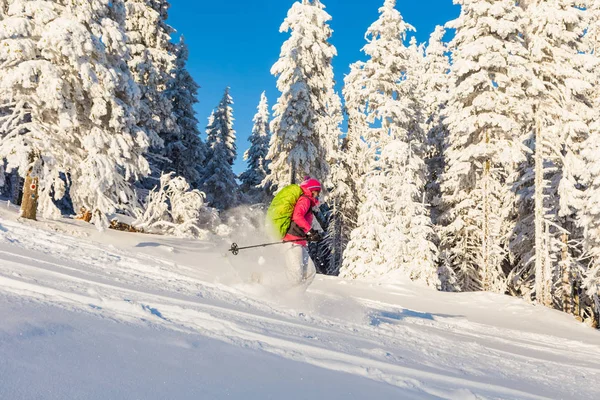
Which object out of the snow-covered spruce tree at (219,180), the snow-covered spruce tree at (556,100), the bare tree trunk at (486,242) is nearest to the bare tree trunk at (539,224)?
the snow-covered spruce tree at (556,100)

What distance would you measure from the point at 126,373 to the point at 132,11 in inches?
990

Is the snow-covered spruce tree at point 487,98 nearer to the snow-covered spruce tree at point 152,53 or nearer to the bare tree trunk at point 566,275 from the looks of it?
the bare tree trunk at point 566,275

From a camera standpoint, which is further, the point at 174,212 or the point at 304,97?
the point at 304,97

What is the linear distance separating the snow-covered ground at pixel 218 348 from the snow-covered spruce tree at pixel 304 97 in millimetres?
18277

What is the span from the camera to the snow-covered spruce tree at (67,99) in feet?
37.3

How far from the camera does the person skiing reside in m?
7.46

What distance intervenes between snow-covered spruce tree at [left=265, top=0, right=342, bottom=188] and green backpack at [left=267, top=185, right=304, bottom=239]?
704 inches

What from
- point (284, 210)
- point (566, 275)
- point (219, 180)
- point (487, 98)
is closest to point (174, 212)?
point (284, 210)

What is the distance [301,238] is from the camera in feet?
24.7

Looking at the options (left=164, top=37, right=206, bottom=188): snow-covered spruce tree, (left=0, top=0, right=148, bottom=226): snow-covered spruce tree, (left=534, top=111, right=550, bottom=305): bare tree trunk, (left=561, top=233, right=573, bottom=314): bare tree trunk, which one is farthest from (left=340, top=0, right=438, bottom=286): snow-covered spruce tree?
(left=0, top=0, right=148, bottom=226): snow-covered spruce tree

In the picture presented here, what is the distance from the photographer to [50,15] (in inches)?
468

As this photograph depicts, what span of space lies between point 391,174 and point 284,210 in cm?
→ 1945

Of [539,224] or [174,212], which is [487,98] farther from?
[174,212]

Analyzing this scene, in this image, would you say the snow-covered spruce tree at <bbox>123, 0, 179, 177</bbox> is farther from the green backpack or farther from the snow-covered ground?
the snow-covered ground
